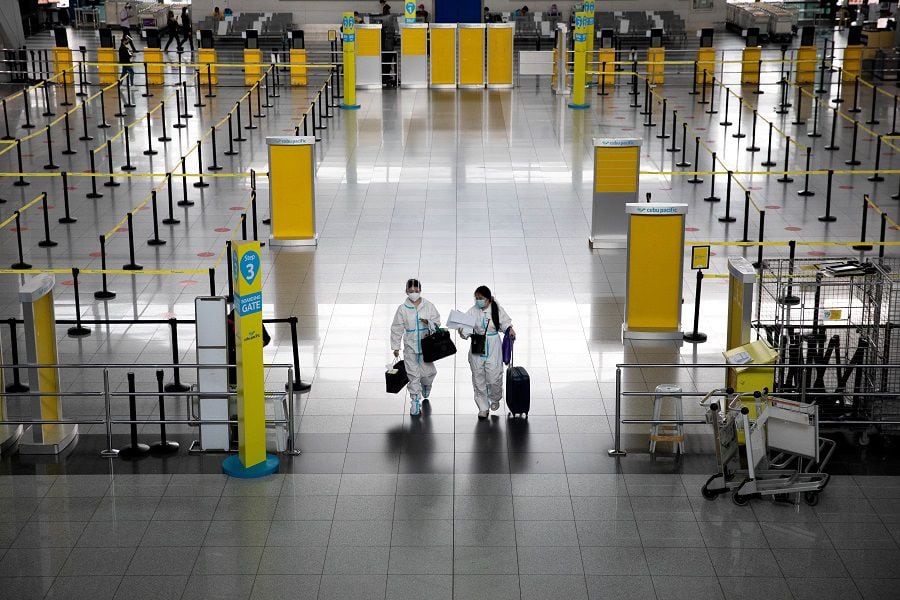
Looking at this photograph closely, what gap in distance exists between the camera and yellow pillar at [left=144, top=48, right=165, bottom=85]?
3064 cm

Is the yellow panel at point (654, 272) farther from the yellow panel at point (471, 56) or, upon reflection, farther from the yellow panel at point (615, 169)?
the yellow panel at point (471, 56)

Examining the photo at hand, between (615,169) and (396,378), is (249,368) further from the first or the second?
(615,169)

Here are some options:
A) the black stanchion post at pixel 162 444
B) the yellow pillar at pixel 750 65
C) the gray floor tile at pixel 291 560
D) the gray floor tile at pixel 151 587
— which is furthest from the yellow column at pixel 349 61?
the gray floor tile at pixel 151 587

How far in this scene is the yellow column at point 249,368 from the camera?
8773 mm

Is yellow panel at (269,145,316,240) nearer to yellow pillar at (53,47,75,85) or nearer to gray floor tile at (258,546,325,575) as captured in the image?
gray floor tile at (258,546,325,575)

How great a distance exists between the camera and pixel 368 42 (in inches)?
1175

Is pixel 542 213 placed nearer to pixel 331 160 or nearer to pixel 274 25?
pixel 331 160

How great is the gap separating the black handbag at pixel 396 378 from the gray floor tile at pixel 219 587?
113 inches

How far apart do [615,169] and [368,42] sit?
51.4ft

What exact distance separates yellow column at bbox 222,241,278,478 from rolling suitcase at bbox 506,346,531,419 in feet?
7.04

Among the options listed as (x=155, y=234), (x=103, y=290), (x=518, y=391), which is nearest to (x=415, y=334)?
(x=518, y=391)

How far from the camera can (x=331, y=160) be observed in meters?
21.3

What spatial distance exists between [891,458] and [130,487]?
6.05m

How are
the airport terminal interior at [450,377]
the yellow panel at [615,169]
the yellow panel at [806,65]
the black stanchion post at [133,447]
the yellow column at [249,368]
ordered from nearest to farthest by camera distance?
the airport terminal interior at [450,377] < the yellow column at [249,368] < the black stanchion post at [133,447] < the yellow panel at [615,169] < the yellow panel at [806,65]
